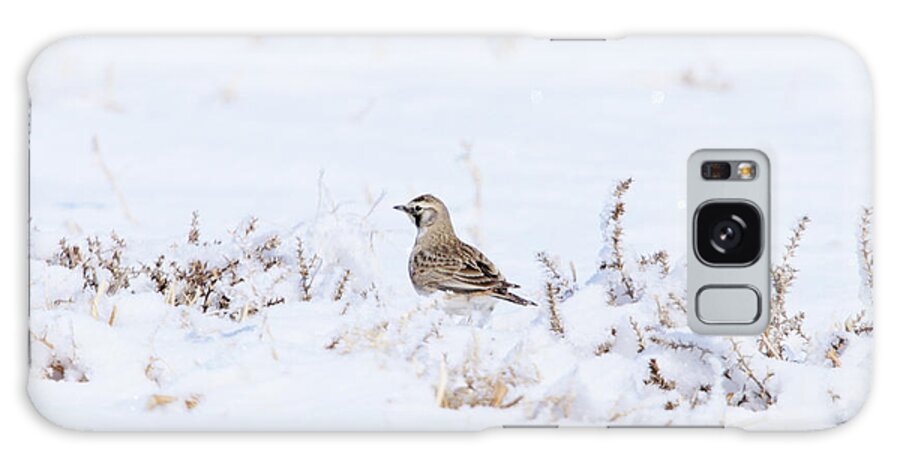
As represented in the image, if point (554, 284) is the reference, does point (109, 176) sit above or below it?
above

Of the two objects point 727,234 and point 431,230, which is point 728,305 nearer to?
point 727,234

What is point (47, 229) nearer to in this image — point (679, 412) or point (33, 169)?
point (33, 169)

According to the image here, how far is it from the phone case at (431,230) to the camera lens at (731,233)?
0.03 metres

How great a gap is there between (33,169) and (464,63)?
0.67 metres

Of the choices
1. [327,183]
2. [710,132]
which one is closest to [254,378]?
[327,183]

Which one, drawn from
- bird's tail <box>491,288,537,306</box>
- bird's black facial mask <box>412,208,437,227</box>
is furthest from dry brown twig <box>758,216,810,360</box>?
bird's black facial mask <box>412,208,437,227</box>

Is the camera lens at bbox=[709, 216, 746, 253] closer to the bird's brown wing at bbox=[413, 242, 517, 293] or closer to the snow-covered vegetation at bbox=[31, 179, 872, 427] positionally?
the snow-covered vegetation at bbox=[31, 179, 872, 427]

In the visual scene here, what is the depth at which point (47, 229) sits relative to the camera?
288cm

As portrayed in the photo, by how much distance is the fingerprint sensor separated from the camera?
2.89 m

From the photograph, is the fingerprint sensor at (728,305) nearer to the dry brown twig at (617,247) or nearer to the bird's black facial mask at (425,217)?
the dry brown twig at (617,247)

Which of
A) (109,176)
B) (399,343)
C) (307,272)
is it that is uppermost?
(109,176)

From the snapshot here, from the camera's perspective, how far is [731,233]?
2893 millimetres

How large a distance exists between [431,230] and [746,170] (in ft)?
1.59

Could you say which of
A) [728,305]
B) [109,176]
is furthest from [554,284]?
[109,176]
